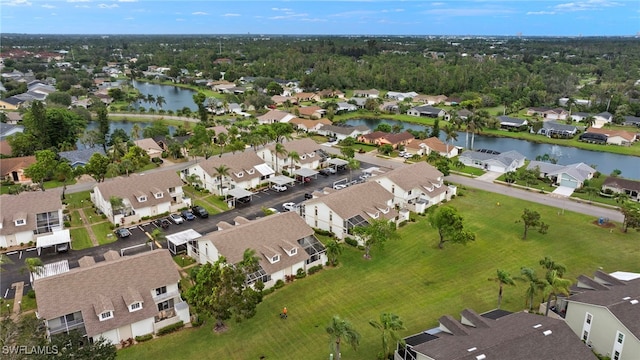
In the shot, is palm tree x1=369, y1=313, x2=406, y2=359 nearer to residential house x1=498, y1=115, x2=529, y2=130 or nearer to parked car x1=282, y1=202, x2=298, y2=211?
parked car x1=282, y1=202, x2=298, y2=211

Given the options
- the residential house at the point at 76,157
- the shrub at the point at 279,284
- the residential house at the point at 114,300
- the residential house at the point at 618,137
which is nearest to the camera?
the residential house at the point at 114,300

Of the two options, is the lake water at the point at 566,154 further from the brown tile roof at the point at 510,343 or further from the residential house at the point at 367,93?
the brown tile roof at the point at 510,343

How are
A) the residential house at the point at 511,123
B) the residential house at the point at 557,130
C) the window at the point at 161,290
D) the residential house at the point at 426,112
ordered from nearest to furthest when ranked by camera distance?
the window at the point at 161,290 → the residential house at the point at 557,130 → the residential house at the point at 511,123 → the residential house at the point at 426,112

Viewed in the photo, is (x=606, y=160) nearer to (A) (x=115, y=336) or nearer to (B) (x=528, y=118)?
(B) (x=528, y=118)

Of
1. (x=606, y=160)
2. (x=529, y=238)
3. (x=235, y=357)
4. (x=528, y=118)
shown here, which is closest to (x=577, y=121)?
(x=528, y=118)

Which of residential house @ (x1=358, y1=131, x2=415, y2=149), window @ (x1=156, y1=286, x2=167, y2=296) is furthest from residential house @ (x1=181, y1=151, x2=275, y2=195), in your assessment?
residential house @ (x1=358, y1=131, x2=415, y2=149)

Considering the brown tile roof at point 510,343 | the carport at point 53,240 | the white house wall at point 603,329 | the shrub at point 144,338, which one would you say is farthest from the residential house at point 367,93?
the shrub at point 144,338
